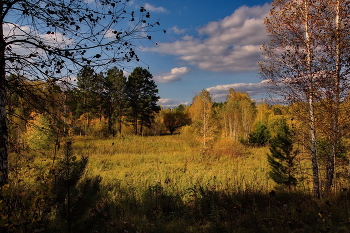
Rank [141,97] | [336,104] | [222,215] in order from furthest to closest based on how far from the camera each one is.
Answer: [141,97] → [336,104] → [222,215]

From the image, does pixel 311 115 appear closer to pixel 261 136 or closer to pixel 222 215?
pixel 222 215

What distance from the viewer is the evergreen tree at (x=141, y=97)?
34812mm

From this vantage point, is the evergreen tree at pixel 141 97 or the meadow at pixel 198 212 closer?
the meadow at pixel 198 212

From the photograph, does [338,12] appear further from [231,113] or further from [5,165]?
[231,113]

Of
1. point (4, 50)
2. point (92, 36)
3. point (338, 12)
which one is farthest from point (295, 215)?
point (338, 12)

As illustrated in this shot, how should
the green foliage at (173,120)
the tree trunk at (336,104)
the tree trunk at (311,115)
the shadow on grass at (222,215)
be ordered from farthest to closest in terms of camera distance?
1. the green foliage at (173,120)
2. the tree trunk at (311,115)
3. the tree trunk at (336,104)
4. the shadow on grass at (222,215)

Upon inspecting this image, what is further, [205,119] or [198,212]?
[205,119]

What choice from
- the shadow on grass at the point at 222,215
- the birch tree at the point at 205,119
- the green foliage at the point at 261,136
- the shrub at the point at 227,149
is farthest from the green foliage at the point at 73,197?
the green foliage at the point at 261,136

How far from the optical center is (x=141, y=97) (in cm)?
3616

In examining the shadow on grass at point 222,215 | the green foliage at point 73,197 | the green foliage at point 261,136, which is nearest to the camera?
the green foliage at point 73,197

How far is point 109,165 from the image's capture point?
14.6m

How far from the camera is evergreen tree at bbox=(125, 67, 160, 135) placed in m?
34.8

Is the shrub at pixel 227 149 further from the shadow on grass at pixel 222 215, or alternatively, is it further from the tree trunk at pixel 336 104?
the shadow on grass at pixel 222 215

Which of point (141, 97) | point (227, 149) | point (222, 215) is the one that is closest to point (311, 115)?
point (222, 215)
